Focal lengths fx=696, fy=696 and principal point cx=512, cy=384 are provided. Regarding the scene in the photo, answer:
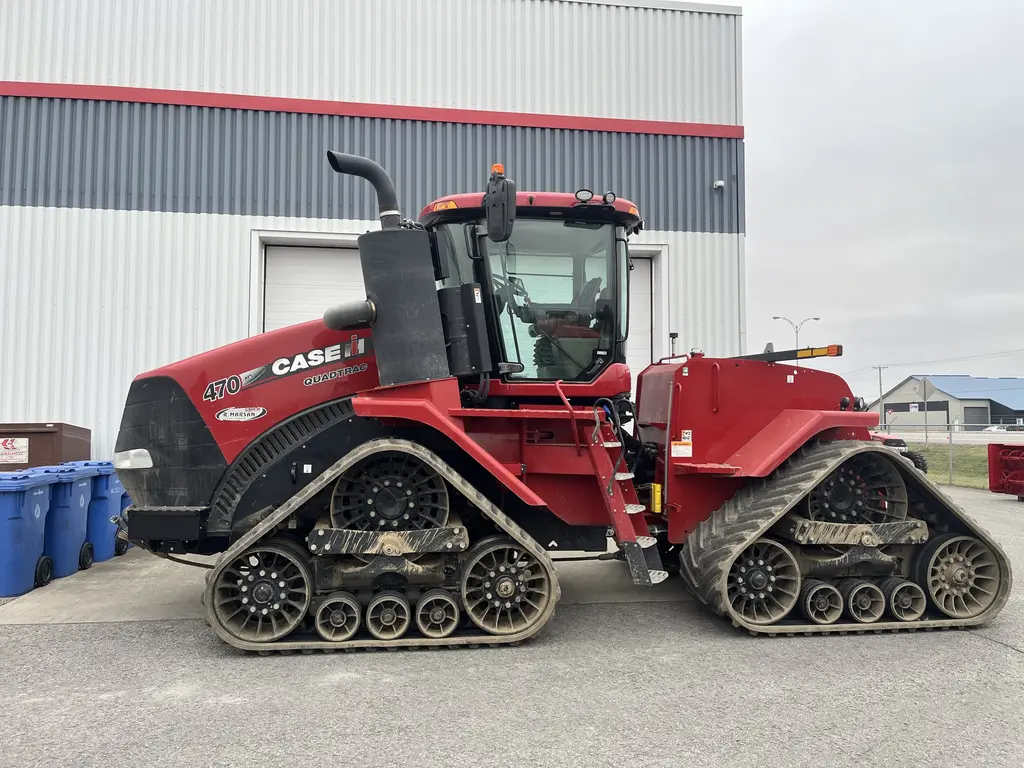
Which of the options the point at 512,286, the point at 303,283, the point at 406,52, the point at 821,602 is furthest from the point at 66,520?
the point at 406,52

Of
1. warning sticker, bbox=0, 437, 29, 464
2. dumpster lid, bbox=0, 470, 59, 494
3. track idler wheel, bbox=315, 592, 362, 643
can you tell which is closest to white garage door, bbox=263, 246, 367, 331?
warning sticker, bbox=0, 437, 29, 464

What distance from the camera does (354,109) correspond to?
991cm

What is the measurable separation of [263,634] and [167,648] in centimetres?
71

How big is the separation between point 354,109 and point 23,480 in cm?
651

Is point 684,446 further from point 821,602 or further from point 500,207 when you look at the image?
point 500,207

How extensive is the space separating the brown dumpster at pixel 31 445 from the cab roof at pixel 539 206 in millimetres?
5551

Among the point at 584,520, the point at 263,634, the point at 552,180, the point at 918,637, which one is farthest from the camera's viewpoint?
the point at 552,180

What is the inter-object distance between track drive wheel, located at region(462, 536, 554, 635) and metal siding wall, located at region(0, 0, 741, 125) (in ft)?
25.1

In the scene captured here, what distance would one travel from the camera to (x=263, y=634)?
438cm

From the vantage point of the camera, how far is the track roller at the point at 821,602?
4816 mm

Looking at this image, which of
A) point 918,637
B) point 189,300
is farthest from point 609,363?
point 189,300

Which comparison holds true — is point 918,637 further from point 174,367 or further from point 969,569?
point 174,367

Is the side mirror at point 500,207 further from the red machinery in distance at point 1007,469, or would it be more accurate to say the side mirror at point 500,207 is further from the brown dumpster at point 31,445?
the red machinery in distance at point 1007,469

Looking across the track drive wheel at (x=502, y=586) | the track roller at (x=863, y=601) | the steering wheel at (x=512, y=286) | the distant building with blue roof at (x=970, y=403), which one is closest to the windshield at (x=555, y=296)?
the steering wheel at (x=512, y=286)
